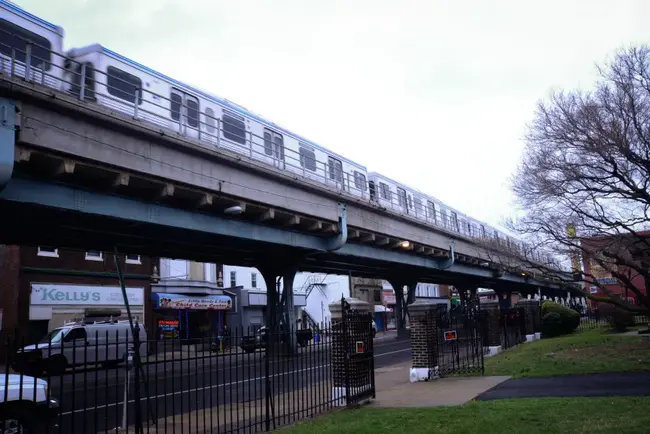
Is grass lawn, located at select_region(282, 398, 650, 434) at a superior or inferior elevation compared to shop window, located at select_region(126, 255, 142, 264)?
inferior

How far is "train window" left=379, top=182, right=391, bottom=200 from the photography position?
35.1 metres

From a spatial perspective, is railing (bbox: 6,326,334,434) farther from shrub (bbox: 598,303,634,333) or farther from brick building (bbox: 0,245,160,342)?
shrub (bbox: 598,303,634,333)

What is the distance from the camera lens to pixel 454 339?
16.9 meters

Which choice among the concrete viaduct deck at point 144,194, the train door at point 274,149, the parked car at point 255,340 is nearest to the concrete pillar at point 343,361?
the parked car at point 255,340

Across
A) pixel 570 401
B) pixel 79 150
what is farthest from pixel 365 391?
pixel 79 150

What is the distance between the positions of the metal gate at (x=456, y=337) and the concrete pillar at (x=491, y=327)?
151 inches

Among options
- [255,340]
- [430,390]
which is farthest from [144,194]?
[430,390]

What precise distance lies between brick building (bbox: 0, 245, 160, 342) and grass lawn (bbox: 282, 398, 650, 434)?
24066mm

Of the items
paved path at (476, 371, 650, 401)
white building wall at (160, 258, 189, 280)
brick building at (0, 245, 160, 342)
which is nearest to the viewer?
paved path at (476, 371, 650, 401)

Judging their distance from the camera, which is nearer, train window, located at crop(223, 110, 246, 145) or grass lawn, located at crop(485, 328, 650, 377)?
grass lawn, located at crop(485, 328, 650, 377)

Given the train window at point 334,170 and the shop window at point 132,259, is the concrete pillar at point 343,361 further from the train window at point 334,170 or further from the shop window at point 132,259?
the shop window at point 132,259

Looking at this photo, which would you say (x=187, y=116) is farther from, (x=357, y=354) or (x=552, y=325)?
(x=552, y=325)

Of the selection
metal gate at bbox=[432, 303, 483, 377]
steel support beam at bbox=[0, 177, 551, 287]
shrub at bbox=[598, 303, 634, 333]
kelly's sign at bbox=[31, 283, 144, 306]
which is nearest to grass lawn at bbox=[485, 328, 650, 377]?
metal gate at bbox=[432, 303, 483, 377]

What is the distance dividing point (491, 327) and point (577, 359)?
6611 millimetres
